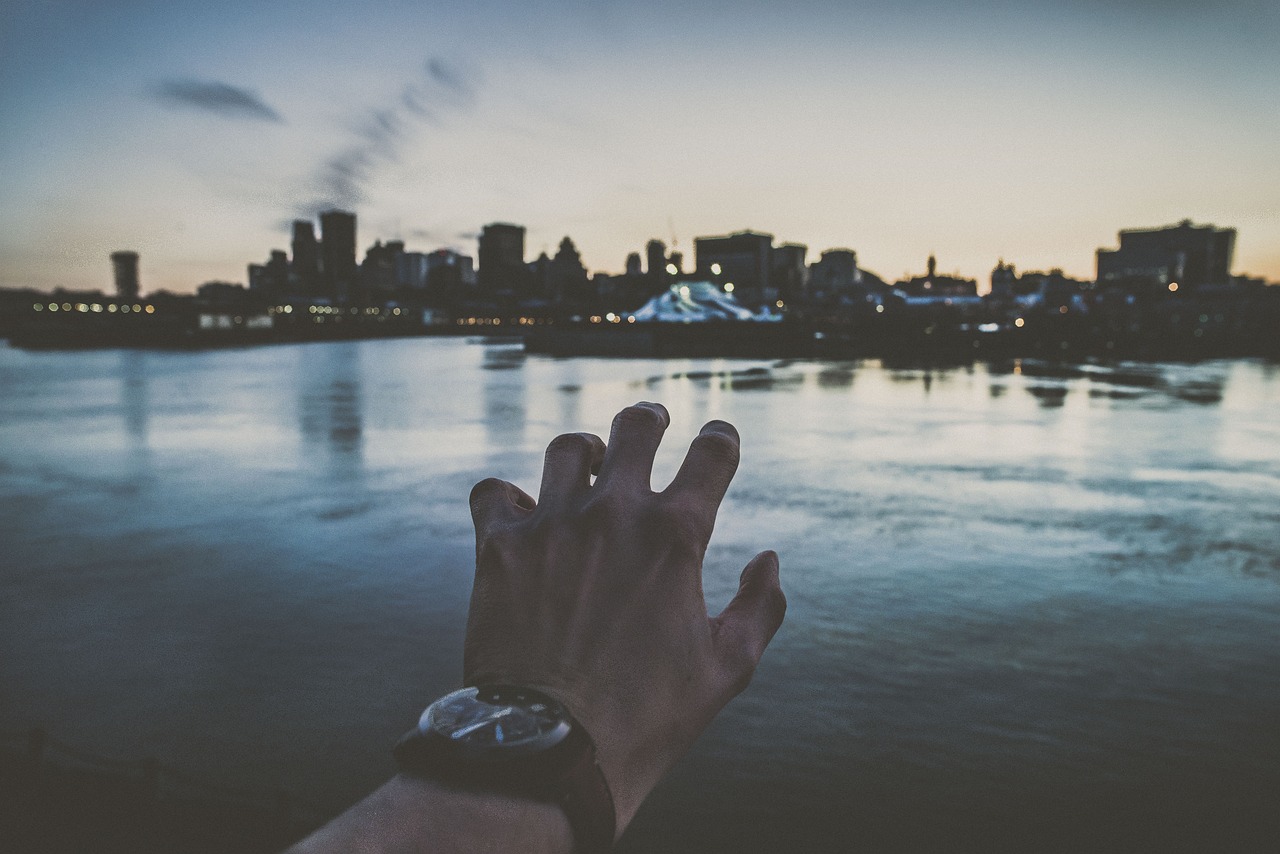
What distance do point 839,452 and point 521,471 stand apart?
38.4 ft

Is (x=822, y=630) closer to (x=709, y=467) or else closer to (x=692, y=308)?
(x=709, y=467)

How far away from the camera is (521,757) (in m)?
1.15

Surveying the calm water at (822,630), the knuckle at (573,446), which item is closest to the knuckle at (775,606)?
the knuckle at (573,446)

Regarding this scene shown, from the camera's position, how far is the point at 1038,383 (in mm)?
61938

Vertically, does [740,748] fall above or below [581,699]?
below

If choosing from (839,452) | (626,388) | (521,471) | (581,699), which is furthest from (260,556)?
(626,388)

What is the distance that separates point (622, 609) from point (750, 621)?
0.27m

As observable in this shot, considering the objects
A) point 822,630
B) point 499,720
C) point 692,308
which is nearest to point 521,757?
point 499,720

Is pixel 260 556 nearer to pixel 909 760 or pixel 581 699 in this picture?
pixel 909 760

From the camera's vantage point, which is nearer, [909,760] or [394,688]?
[909,760]

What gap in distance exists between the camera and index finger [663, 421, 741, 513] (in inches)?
57.2

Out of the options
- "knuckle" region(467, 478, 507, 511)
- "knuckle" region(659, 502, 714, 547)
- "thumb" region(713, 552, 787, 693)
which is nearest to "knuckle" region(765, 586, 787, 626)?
"thumb" region(713, 552, 787, 693)

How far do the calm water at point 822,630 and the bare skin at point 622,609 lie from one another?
6977 millimetres

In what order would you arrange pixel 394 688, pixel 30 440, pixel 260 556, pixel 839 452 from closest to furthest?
pixel 394 688 < pixel 260 556 < pixel 839 452 < pixel 30 440
